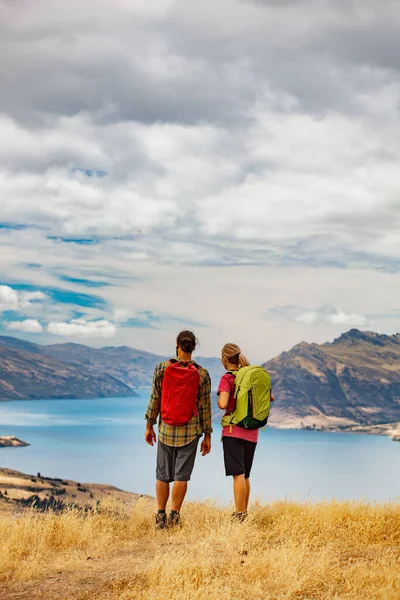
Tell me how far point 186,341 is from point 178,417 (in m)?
1.03

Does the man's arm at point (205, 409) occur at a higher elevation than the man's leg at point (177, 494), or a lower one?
higher

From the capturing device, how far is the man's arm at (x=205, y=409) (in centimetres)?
803

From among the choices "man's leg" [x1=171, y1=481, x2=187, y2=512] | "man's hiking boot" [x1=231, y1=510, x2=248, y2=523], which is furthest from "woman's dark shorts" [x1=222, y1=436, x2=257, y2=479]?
"man's leg" [x1=171, y1=481, x2=187, y2=512]

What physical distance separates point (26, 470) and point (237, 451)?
179m

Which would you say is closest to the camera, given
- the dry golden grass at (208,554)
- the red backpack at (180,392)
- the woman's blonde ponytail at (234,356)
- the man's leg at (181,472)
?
the dry golden grass at (208,554)

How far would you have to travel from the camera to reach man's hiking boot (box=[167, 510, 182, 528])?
8055 millimetres

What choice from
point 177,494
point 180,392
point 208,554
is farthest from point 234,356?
point 208,554

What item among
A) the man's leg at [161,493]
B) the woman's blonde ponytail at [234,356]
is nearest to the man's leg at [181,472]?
the man's leg at [161,493]

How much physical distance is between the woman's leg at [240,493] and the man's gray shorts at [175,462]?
0.68 m

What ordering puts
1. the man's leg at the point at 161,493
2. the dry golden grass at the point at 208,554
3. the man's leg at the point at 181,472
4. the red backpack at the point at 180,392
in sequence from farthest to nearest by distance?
the man's leg at the point at 161,493 < the man's leg at the point at 181,472 < the red backpack at the point at 180,392 < the dry golden grass at the point at 208,554

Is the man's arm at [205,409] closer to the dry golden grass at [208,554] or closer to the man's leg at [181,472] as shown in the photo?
the man's leg at [181,472]

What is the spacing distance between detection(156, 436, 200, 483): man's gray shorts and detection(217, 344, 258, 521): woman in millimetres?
486

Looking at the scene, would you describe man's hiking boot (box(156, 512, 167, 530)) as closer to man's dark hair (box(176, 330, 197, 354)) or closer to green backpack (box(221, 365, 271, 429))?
green backpack (box(221, 365, 271, 429))

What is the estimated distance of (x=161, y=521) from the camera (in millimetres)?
8117
